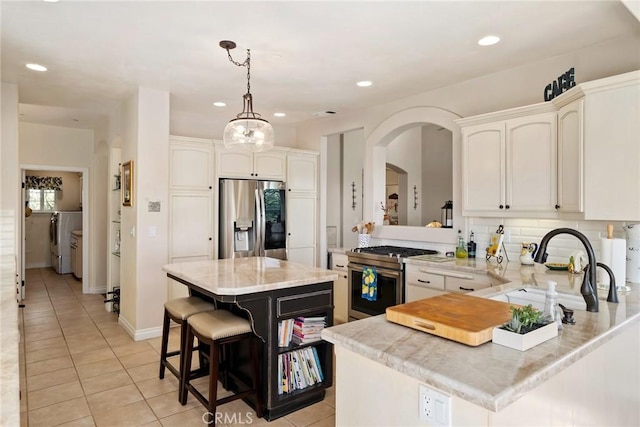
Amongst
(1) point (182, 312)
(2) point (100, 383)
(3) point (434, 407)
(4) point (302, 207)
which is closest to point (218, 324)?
(1) point (182, 312)

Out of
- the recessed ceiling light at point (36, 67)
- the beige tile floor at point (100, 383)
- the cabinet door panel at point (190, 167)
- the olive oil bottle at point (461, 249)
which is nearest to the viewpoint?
the beige tile floor at point (100, 383)

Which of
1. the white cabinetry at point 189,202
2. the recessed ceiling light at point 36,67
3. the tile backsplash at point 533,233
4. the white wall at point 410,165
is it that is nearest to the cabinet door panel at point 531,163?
the tile backsplash at point 533,233

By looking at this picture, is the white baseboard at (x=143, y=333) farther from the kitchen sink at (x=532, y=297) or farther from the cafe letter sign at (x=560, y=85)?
the cafe letter sign at (x=560, y=85)

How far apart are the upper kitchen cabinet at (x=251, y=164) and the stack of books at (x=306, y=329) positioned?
2.59 metres

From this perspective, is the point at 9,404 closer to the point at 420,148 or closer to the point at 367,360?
the point at 367,360

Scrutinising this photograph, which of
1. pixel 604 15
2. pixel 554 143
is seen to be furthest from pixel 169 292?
pixel 604 15

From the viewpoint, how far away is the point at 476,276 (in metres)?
3.14

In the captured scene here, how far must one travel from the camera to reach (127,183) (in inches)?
171

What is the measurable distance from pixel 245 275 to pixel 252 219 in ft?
7.35

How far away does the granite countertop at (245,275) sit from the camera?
241cm

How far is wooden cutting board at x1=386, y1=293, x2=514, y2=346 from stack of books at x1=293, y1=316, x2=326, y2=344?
4.18 feet

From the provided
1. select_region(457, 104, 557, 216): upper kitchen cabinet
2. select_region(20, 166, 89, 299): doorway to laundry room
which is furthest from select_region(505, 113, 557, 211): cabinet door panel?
select_region(20, 166, 89, 299): doorway to laundry room

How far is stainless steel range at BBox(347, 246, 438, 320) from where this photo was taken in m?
3.80

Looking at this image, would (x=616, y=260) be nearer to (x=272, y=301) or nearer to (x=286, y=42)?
(x=272, y=301)
